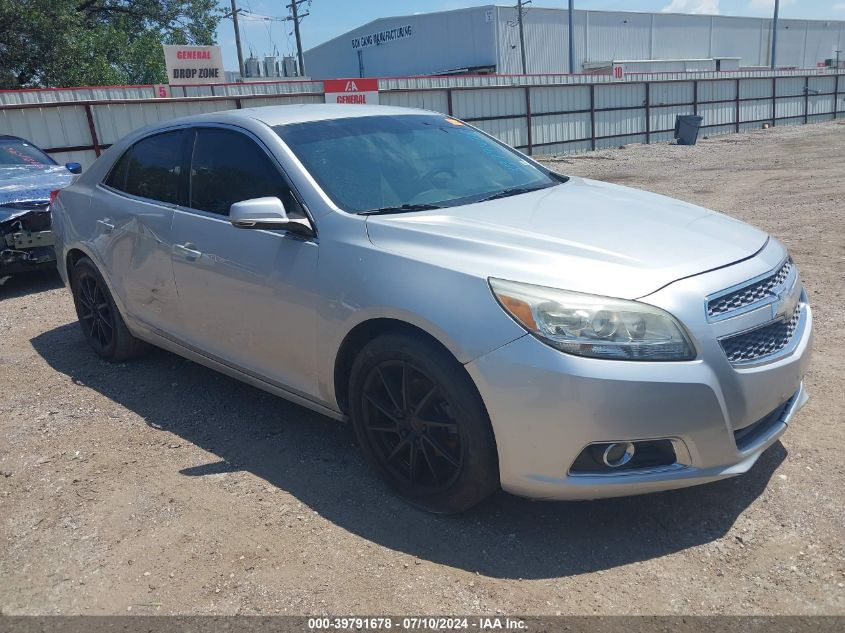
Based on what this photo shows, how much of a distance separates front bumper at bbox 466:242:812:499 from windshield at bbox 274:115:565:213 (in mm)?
1164

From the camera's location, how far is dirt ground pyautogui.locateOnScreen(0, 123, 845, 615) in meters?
2.58

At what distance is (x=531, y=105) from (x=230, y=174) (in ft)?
69.4

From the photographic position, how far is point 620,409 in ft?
8.20

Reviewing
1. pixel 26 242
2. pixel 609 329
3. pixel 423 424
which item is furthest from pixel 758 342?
pixel 26 242

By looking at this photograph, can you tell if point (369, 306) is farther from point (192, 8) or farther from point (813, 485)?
point (192, 8)

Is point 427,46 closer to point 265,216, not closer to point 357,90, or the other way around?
point 357,90

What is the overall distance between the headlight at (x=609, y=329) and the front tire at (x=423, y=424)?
1.28 ft

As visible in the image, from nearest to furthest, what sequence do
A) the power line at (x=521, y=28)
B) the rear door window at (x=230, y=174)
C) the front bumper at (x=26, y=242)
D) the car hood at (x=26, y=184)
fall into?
the rear door window at (x=230, y=174), the front bumper at (x=26, y=242), the car hood at (x=26, y=184), the power line at (x=521, y=28)

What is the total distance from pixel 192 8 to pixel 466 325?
33011 millimetres

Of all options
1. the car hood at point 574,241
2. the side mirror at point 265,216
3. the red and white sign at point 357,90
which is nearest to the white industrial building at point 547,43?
the red and white sign at point 357,90

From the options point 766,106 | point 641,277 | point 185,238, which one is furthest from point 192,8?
point 641,277

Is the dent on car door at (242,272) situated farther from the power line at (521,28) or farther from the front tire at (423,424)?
the power line at (521,28)

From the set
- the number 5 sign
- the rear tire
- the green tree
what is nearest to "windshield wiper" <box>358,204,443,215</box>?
the rear tire

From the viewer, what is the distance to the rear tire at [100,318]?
491cm
